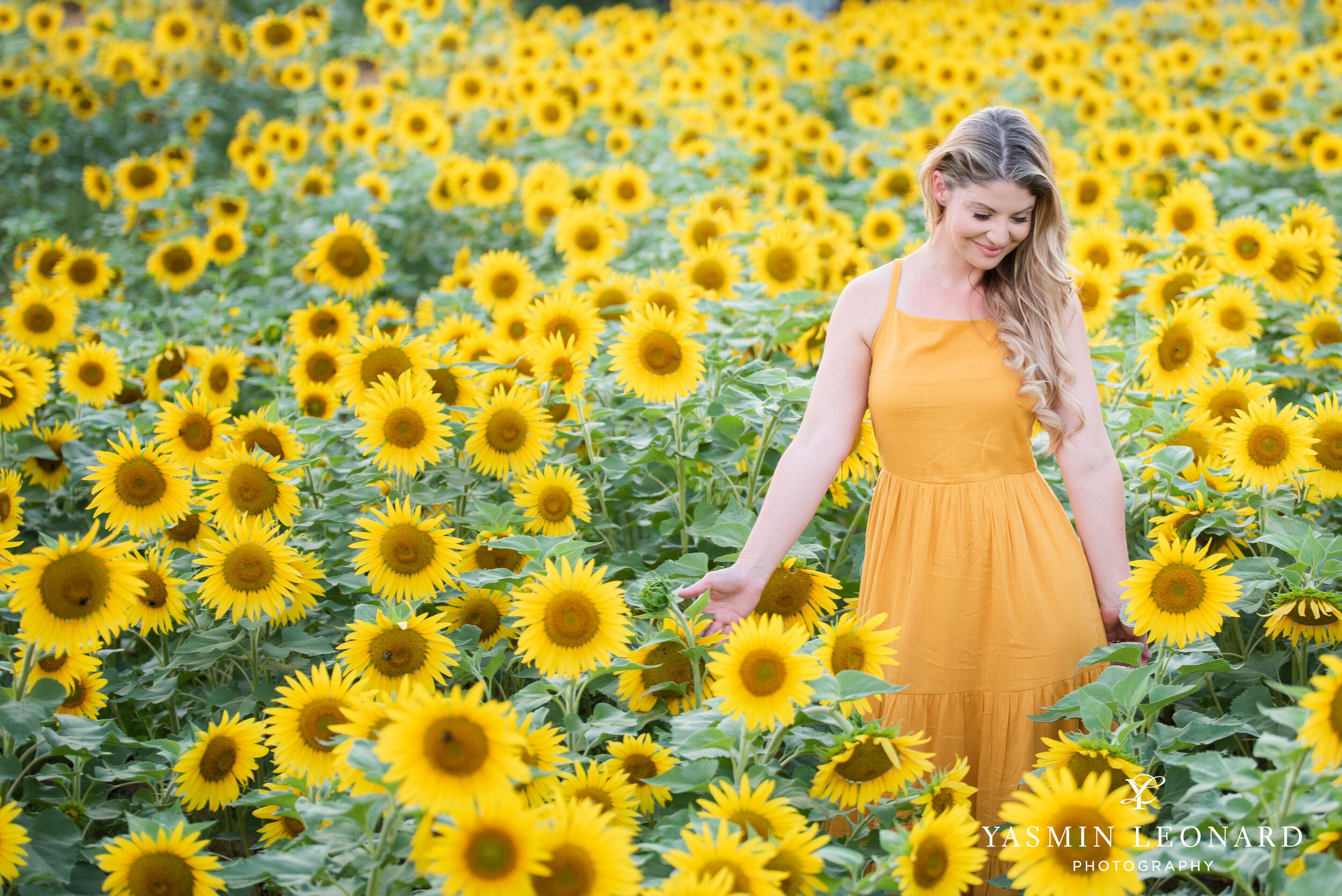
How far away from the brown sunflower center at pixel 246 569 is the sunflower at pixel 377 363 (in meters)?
0.54

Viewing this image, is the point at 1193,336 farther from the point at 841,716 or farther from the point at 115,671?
the point at 115,671

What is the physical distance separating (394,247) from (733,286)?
10.9 feet

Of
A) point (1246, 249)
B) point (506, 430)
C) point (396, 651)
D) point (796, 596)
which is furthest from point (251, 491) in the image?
point (1246, 249)

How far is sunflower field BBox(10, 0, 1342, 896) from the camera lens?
1563 mm

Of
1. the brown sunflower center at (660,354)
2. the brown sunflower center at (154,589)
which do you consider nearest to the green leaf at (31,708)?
the brown sunflower center at (154,589)

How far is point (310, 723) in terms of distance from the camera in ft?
6.30

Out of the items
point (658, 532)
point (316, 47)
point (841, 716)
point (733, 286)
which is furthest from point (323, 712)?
point (316, 47)

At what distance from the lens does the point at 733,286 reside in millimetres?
3342

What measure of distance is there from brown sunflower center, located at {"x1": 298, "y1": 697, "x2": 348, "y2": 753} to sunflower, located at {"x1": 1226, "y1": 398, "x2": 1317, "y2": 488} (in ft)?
7.01

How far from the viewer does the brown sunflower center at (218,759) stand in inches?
83.0

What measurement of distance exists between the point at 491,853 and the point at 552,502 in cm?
132

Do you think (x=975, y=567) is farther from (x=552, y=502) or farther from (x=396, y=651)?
(x=396, y=651)

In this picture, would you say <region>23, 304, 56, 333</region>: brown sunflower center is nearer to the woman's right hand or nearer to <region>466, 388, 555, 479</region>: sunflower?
<region>466, 388, 555, 479</region>: sunflower

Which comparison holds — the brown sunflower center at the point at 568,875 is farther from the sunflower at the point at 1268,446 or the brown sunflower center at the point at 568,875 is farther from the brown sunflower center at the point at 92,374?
the brown sunflower center at the point at 92,374
